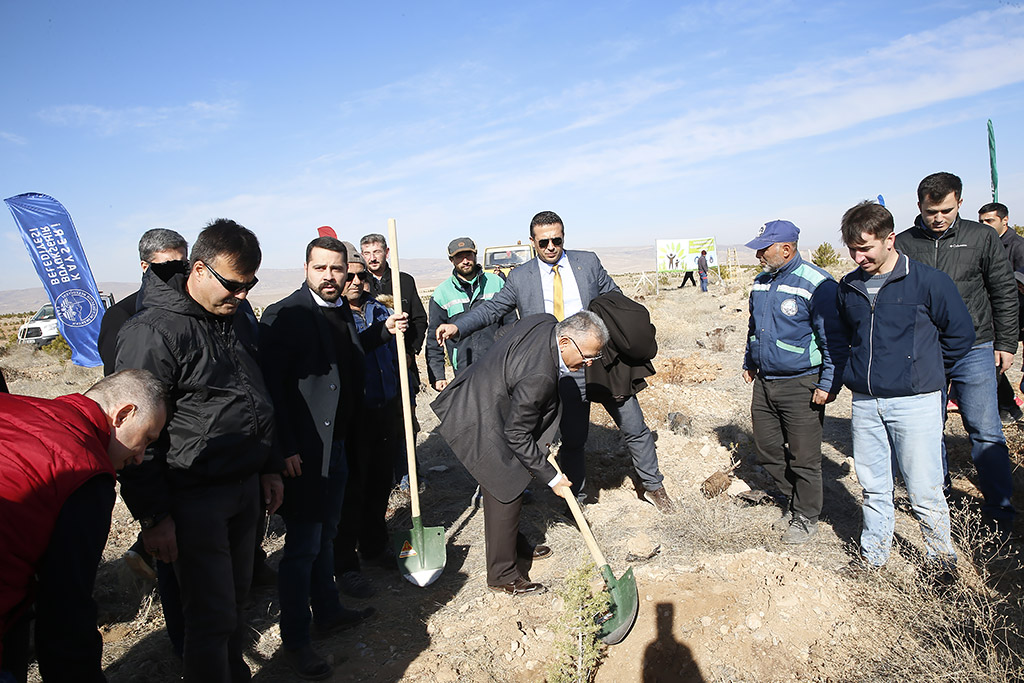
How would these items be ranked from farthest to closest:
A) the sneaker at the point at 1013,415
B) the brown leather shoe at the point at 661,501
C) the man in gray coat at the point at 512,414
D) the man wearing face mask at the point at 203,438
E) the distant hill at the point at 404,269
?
1. the distant hill at the point at 404,269
2. the sneaker at the point at 1013,415
3. the brown leather shoe at the point at 661,501
4. the man in gray coat at the point at 512,414
5. the man wearing face mask at the point at 203,438

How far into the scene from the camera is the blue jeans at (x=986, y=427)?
11.4 feet

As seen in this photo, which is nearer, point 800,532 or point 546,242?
point 800,532

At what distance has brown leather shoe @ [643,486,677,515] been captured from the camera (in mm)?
4508

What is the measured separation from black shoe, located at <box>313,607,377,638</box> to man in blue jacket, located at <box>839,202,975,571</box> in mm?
3003

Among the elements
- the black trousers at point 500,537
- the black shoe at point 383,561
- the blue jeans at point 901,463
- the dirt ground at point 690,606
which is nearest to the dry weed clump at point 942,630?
the dirt ground at point 690,606

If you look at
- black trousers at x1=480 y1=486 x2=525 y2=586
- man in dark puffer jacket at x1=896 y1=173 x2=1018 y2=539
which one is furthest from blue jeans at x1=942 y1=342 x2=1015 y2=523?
black trousers at x1=480 y1=486 x2=525 y2=586

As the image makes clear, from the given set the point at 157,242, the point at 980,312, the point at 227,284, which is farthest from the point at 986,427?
the point at 157,242

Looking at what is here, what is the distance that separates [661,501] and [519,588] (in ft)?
4.69

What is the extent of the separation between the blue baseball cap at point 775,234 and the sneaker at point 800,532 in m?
Answer: 1.77

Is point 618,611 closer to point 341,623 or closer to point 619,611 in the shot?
point 619,611

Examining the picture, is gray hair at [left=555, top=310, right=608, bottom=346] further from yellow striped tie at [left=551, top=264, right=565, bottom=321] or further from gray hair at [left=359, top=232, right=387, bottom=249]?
gray hair at [left=359, top=232, right=387, bottom=249]

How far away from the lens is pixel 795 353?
388 cm

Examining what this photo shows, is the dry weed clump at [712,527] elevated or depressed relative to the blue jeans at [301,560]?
depressed

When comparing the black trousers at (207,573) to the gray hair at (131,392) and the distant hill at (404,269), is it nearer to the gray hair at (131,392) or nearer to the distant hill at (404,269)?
the gray hair at (131,392)
